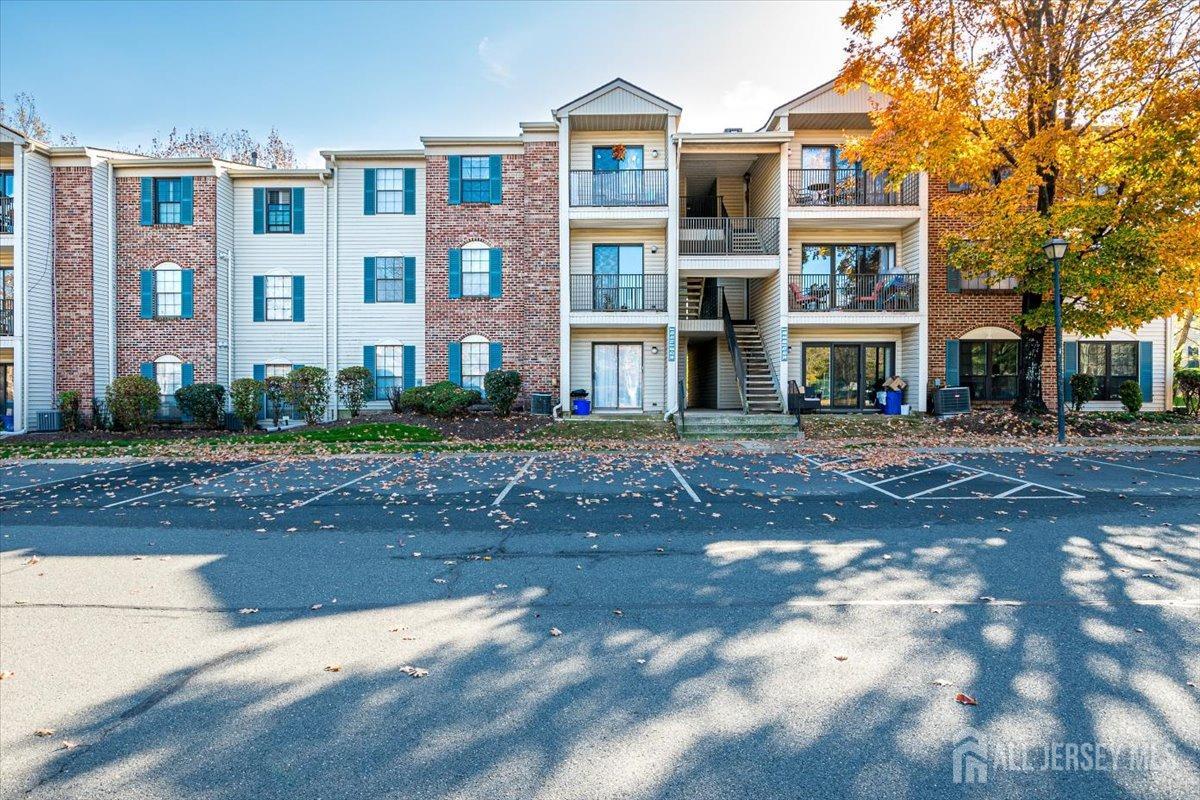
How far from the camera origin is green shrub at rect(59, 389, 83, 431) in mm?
17609

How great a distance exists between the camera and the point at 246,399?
1698cm

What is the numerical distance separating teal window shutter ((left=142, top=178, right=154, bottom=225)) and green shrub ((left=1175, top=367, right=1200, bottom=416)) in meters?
34.4

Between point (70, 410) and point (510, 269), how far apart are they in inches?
551

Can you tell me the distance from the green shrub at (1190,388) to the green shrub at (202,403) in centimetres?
3070

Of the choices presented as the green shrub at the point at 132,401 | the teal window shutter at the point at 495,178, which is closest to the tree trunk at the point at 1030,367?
the teal window shutter at the point at 495,178

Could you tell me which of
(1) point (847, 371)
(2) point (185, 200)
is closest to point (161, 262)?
(2) point (185, 200)

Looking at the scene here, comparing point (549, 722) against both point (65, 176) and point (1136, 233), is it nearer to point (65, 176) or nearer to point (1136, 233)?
point (1136, 233)

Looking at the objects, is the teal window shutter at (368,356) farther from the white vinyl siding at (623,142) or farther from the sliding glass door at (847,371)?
the sliding glass door at (847,371)

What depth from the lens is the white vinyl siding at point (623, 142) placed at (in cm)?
1900

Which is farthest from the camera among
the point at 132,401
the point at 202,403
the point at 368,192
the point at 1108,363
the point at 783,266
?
the point at 1108,363

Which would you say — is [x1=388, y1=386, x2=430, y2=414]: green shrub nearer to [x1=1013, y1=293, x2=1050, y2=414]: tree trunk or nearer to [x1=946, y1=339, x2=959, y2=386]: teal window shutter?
[x1=946, y1=339, x2=959, y2=386]: teal window shutter

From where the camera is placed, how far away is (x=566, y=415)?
1800cm

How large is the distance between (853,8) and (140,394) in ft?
72.3

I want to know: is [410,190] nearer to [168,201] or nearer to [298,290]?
[298,290]
